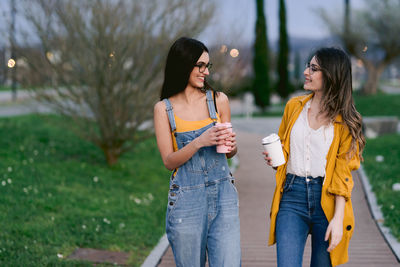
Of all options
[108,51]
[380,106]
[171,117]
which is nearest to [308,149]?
[171,117]

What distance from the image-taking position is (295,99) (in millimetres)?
2953

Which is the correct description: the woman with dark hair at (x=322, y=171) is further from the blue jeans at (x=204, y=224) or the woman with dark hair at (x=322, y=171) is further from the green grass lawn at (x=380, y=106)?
A: the green grass lawn at (x=380, y=106)

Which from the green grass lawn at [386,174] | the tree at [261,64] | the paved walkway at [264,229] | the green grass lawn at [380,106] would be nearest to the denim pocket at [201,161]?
the paved walkway at [264,229]

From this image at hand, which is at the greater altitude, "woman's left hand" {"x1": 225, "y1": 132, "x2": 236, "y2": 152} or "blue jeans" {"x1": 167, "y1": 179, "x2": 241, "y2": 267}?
"woman's left hand" {"x1": 225, "y1": 132, "x2": 236, "y2": 152}

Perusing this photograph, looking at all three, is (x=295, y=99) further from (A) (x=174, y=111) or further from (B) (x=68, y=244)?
(B) (x=68, y=244)

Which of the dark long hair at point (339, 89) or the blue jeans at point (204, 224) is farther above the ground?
the dark long hair at point (339, 89)

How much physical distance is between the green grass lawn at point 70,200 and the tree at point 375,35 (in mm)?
22225

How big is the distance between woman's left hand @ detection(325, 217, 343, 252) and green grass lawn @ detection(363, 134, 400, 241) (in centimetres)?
283

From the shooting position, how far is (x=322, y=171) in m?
2.73

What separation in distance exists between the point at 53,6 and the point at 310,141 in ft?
20.5

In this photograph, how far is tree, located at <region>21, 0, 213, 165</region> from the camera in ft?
25.2

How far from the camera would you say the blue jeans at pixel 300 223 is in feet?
8.83

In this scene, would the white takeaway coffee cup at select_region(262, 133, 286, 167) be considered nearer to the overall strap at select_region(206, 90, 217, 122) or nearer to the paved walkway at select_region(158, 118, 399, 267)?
the overall strap at select_region(206, 90, 217, 122)

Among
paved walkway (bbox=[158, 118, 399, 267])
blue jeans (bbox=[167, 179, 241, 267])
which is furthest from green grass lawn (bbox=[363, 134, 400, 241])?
blue jeans (bbox=[167, 179, 241, 267])
